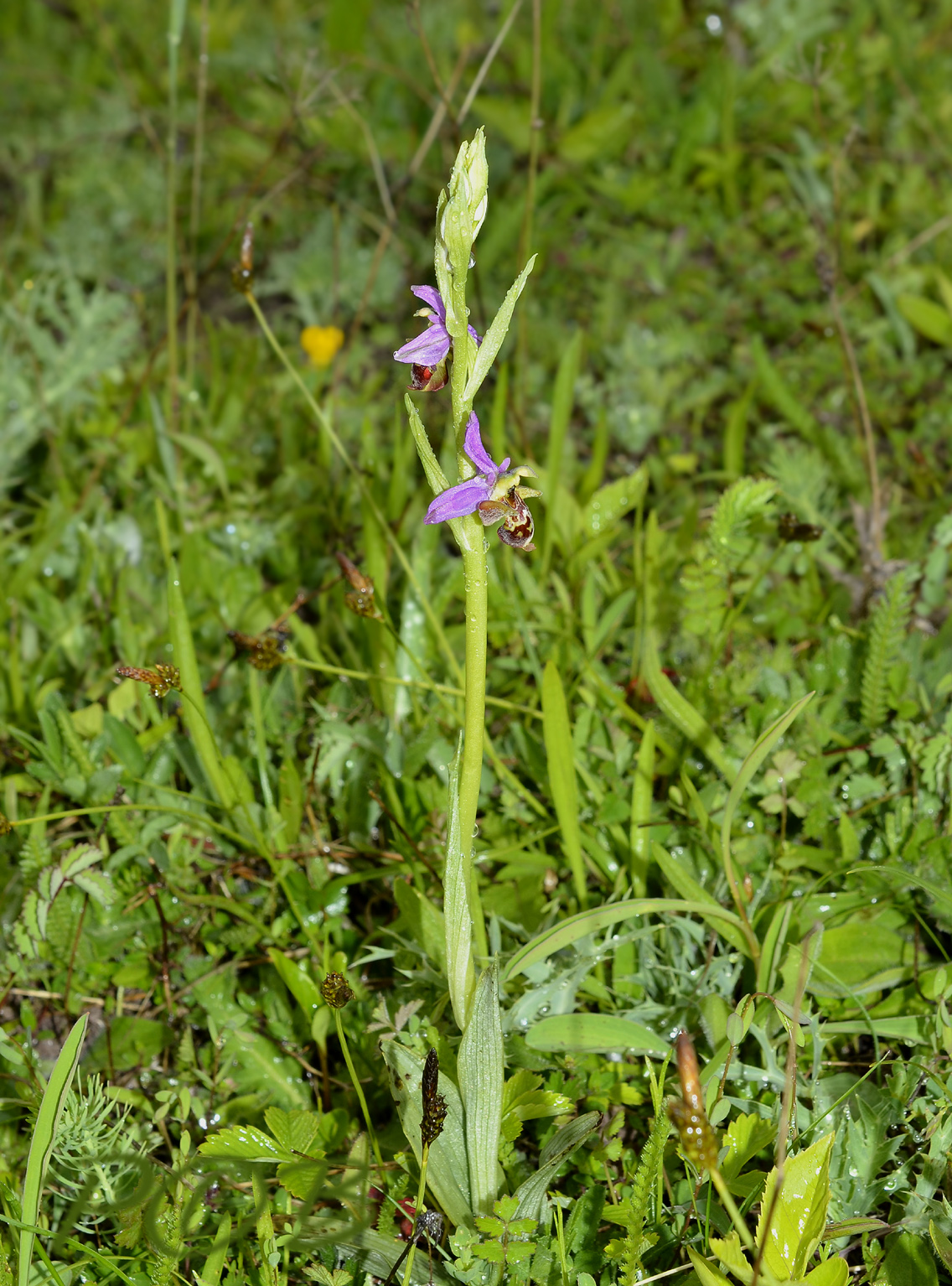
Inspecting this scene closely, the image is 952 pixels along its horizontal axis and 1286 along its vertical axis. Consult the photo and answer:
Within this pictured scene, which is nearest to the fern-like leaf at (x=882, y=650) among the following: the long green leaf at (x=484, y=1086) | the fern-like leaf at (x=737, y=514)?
the fern-like leaf at (x=737, y=514)

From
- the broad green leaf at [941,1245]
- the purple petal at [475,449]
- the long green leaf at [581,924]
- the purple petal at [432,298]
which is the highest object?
the purple petal at [432,298]

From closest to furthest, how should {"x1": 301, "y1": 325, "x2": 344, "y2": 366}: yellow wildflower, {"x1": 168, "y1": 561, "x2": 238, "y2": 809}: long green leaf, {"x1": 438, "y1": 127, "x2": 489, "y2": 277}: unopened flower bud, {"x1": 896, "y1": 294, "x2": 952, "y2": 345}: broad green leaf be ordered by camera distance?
{"x1": 438, "y1": 127, "x2": 489, "y2": 277}: unopened flower bud, {"x1": 168, "y1": 561, "x2": 238, "y2": 809}: long green leaf, {"x1": 301, "y1": 325, "x2": 344, "y2": 366}: yellow wildflower, {"x1": 896, "y1": 294, "x2": 952, "y2": 345}: broad green leaf

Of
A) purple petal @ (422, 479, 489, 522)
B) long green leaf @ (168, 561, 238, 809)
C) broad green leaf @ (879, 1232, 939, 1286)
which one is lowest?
broad green leaf @ (879, 1232, 939, 1286)

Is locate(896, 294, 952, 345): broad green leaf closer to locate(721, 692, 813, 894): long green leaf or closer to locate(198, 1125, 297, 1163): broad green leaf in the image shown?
locate(721, 692, 813, 894): long green leaf

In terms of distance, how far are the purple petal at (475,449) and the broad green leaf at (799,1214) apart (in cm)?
101

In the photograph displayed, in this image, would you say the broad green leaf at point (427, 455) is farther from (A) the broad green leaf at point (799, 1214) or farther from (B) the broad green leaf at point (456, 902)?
(A) the broad green leaf at point (799, 1214)

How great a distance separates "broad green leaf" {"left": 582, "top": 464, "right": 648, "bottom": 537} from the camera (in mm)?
2771

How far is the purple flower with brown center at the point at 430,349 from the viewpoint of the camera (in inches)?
51.4

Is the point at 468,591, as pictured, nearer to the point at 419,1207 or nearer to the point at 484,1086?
the point at 484,1086

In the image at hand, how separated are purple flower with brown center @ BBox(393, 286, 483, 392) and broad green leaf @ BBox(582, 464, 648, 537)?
1460mm

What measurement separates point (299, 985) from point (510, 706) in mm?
711

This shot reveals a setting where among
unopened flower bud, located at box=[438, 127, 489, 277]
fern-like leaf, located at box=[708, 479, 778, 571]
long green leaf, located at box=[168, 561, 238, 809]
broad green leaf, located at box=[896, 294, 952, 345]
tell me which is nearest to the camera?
unopened flower bud, located at box=[438, 127, 489, 277]

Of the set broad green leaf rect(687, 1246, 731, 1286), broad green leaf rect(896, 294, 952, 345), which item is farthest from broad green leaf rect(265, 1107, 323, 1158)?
broad green leaf rect(896, 294, 952, 345)

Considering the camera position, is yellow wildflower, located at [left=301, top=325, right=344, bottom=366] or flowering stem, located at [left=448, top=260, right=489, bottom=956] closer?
flowering stem, located at [left=448, top=260, right=489, bottom=956]
